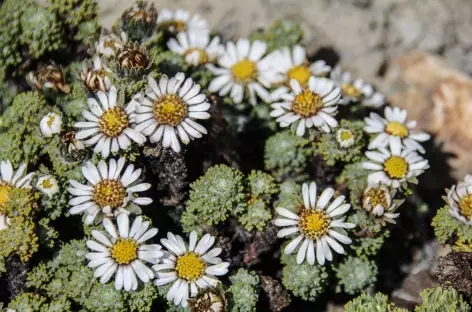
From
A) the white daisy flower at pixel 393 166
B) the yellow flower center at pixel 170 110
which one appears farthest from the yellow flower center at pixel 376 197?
the yellow flower center at pixel 170 110

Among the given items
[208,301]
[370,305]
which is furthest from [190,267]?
[370,305]

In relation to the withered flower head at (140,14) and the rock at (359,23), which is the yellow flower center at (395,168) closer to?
the rock at (359,23)

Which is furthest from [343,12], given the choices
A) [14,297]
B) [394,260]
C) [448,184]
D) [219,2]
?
[14,297]

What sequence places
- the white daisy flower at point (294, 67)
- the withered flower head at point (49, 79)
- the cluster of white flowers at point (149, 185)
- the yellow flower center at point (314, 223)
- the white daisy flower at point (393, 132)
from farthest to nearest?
the white daisy flower at point (294, 67) → the white daisy flower at point (393, 132) → the withered flower head at point (49, 79) → the yellow flower center at point (314, 223) → the cluster of white flowers at point (149, 185)

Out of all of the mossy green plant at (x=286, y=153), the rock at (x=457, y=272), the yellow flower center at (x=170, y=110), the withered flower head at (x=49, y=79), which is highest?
the withered flower head at (x=49, y=79)

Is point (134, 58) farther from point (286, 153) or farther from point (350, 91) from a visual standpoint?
point (350, 91)

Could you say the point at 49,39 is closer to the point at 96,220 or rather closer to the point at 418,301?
the point at 96,220

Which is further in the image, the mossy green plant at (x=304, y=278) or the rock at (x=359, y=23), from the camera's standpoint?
the rock at (x=359, y=23)
